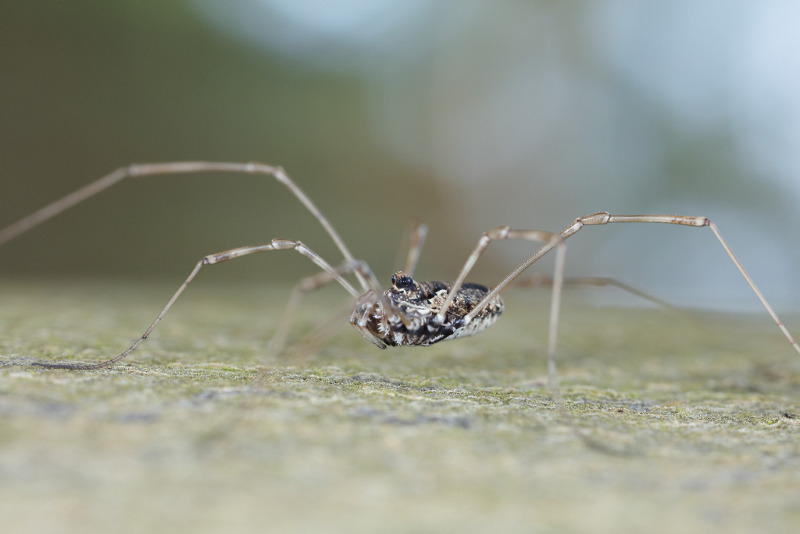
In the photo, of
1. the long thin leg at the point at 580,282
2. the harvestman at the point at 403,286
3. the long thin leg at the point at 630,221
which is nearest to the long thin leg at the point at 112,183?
the harvestman at the point at 403,286

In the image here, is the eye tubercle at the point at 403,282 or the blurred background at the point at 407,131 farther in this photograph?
the blurred background at the point at 407,131

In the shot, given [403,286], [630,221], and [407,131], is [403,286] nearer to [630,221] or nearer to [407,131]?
[630,221]

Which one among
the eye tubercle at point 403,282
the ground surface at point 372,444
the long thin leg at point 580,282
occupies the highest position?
the long thin leg at point 580,282

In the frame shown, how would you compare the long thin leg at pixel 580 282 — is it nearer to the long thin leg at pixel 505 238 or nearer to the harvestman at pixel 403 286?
the harvestman at pixel 403 286

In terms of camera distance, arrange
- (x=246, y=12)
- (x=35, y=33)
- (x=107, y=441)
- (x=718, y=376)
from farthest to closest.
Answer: (x=246, y=12)
(x=35, y=33)
(x=718, y=376)
(x=107, y=441)

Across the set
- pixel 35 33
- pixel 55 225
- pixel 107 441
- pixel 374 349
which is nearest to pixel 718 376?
pixel 374 349

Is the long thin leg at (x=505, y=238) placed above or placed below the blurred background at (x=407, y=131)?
below

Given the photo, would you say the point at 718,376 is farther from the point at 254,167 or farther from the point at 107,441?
the point at 107,441
